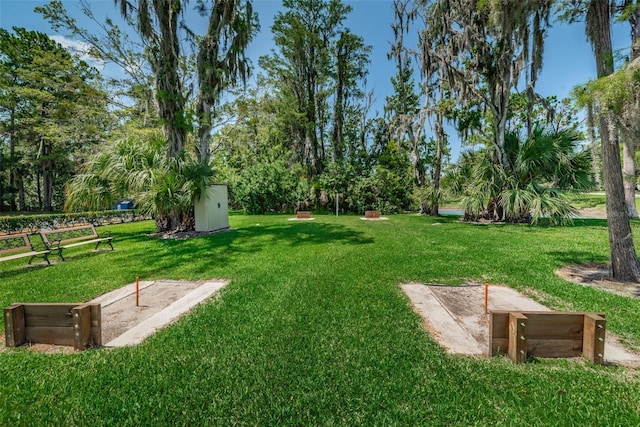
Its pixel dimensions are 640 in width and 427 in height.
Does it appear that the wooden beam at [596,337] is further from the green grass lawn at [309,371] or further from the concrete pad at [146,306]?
the concrete pad at [146,306]

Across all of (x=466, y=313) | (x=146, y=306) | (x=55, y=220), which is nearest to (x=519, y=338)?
(x=466, y=313)

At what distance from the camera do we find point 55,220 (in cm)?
1488

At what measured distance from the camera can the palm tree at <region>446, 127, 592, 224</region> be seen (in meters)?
10.8

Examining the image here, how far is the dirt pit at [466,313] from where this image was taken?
111 inches

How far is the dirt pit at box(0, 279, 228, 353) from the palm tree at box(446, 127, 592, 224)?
453 inches

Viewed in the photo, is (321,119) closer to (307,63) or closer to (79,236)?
(307,63)

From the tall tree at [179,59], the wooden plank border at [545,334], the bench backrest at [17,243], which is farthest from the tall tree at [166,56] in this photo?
the wooden plank border at [545,334]

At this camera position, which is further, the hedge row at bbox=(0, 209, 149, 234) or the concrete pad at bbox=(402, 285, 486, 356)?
the hedge row at bbox=(0, 209, 149, 234)

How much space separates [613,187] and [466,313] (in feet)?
12.0

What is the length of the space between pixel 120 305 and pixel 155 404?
8.63 feet

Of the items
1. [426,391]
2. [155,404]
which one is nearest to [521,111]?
[426,391]

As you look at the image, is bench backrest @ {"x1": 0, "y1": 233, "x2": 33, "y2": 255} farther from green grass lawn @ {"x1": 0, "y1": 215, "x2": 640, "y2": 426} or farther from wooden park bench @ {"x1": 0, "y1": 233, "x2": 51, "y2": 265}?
green grass lawn @ {"x1": 0, "y1": 215, "x2": 640, "y2": 426}

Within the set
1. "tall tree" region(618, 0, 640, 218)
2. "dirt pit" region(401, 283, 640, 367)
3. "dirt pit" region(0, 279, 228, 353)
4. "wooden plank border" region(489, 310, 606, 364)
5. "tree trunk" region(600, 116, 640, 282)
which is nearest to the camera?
"wooden plank border" region(489, 310, 606, 364)

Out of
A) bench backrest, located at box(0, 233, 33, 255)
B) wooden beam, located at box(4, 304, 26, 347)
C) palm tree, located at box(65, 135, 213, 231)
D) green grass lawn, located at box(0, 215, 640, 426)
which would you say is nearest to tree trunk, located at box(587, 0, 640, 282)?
green grass lawn, located at box(0, 215, 640, 426)
